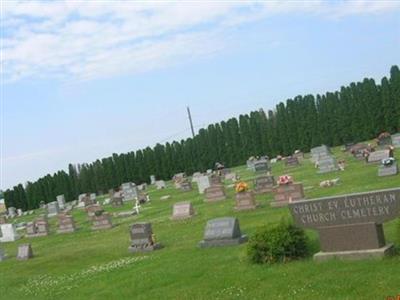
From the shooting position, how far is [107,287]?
42.2 ft

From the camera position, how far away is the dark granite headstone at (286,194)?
20.6 meters

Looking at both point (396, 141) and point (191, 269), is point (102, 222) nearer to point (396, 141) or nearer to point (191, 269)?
point (191, 269)

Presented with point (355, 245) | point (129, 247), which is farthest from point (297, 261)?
point (129, 247)

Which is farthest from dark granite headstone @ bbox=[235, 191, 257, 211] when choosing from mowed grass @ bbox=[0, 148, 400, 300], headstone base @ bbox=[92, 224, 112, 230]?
headstone base @ bbox=[92, 224, 112, 230]

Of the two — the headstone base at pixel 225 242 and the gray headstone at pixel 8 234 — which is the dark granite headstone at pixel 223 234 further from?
the gray headstone at pixel 8 234

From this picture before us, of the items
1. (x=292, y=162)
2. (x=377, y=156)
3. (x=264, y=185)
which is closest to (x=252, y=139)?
(x=292, y=162)

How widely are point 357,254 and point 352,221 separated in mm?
570

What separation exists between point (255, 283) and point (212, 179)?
23572mm

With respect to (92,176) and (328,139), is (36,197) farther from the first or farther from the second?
(328,139)

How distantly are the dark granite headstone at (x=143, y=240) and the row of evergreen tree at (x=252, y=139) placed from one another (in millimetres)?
33998

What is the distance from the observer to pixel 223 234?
14.7m

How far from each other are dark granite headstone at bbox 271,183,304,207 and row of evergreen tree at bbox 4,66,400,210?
93.4 ft

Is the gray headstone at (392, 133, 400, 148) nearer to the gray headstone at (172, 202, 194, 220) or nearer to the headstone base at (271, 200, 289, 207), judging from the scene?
the headstone base at (271, 200, 289, 207)

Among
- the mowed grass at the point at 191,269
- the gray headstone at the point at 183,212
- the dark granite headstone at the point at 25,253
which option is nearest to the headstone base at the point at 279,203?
the mowed grass at the point at 191,269
